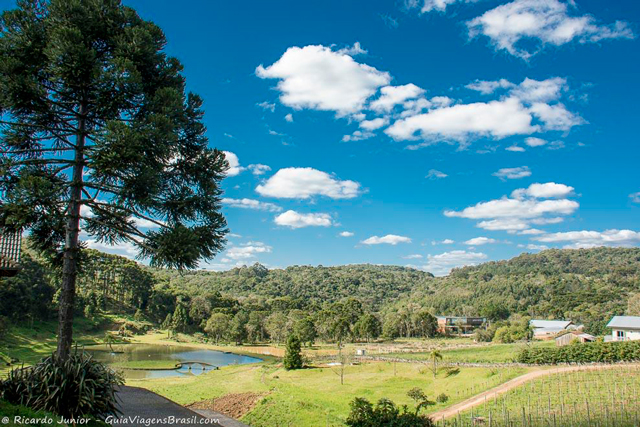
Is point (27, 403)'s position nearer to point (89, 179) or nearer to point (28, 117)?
point (89, 179)

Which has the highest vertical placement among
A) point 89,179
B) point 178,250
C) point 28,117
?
point 28,117

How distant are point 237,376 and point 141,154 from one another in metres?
29.0

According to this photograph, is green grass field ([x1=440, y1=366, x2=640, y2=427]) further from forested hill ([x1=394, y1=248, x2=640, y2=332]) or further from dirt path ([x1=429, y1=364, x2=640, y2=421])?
forested hill ([x1=394, y1=248, x2=640, y2=332])

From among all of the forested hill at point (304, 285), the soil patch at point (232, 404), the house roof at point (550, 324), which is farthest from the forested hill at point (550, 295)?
the soil patch at point (232, 404)

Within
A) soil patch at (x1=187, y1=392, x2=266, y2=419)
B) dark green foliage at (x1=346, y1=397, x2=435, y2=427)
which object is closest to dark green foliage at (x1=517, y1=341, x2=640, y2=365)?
soil patch at (x1=187, y1=392, x2=266, y2=419)

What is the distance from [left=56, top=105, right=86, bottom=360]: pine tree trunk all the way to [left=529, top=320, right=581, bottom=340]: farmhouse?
6916cm

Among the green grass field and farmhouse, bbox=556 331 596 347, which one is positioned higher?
the green grass field

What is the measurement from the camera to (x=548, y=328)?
232ft

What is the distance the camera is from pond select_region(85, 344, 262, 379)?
3566cm

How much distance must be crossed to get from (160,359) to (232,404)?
860 inches

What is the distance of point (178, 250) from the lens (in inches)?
333

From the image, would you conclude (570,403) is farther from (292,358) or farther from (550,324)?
(550,324)

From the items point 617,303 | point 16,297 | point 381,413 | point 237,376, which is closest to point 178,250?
point 381,413

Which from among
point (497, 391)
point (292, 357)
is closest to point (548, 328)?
point (292, 357)
